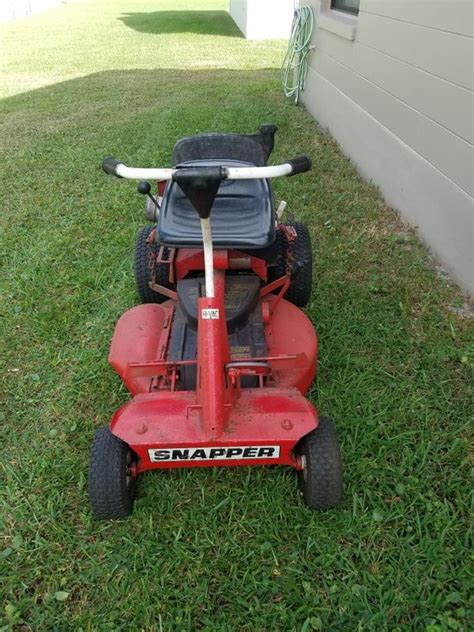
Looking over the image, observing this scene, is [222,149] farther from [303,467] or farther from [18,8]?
[18,8]

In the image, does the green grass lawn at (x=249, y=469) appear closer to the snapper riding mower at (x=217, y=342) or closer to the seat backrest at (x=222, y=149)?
the snapper riding mower at (x=217, y=342)

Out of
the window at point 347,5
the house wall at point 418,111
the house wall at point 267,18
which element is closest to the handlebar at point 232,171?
the house wall at point 418,111

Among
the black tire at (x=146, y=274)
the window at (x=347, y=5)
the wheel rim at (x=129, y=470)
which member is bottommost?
the wheel rim at (x=129, y=470)

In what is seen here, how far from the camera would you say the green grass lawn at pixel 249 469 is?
1.78m

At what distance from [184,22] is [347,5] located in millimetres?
14117

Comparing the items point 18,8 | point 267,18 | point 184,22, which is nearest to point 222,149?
point 267,18

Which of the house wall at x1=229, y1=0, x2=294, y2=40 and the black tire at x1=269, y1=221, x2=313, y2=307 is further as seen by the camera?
the house wall at x1=229, y1=0, x2=294, y2=40

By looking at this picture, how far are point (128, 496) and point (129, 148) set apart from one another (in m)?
4.54

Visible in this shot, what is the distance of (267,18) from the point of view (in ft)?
44.5

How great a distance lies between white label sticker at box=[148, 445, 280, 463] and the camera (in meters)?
1.86

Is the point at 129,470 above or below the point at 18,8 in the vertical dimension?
below

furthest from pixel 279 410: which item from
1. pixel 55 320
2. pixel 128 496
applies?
pixel 55 320

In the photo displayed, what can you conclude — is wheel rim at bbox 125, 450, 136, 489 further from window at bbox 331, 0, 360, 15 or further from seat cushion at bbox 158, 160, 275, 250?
window at bbox 331, 0, 360, 15

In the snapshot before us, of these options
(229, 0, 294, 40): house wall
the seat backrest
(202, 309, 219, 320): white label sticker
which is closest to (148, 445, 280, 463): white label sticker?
(202, 309, 219, 320): white label sticker
